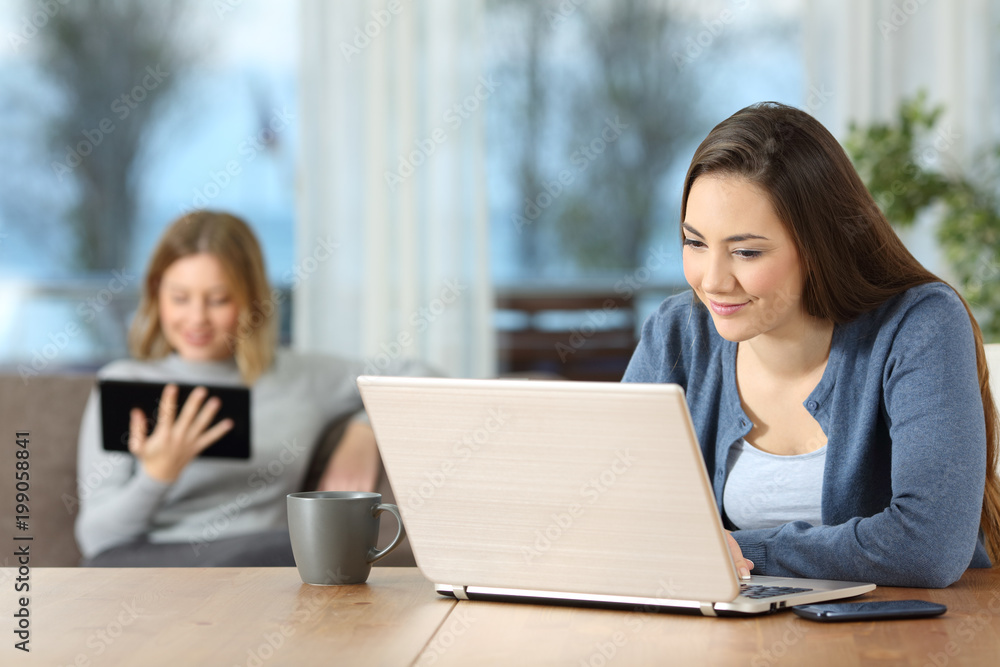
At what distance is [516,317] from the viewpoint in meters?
4.27

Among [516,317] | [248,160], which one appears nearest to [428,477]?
[516,317]

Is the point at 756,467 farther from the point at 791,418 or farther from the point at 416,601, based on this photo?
the point at 416,601

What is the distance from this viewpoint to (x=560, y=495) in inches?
35.6

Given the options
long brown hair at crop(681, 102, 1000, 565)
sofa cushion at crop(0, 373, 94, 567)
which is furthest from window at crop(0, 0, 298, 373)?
long brown hair at crop(681, 102, 1000, 565)

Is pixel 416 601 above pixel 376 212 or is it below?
below

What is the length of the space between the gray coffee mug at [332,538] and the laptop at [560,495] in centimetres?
10

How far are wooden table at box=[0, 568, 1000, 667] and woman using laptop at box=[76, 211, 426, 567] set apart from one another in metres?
0.95

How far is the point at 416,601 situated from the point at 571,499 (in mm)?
208

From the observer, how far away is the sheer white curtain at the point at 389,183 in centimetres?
363

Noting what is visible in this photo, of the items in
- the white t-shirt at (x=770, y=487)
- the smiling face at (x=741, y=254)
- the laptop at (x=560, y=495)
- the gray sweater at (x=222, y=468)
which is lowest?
the gray sweater at (x=222, y=468)

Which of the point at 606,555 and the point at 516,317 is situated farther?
the point at 516,317

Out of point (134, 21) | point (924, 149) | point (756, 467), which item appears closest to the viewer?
point (756, 467)

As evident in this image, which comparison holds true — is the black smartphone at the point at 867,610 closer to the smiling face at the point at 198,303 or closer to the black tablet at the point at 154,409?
the black tablet at the point at 154,409

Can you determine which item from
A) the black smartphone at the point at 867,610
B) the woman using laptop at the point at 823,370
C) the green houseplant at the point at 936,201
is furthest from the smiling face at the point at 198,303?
the green houseplant at the point at 936,201
